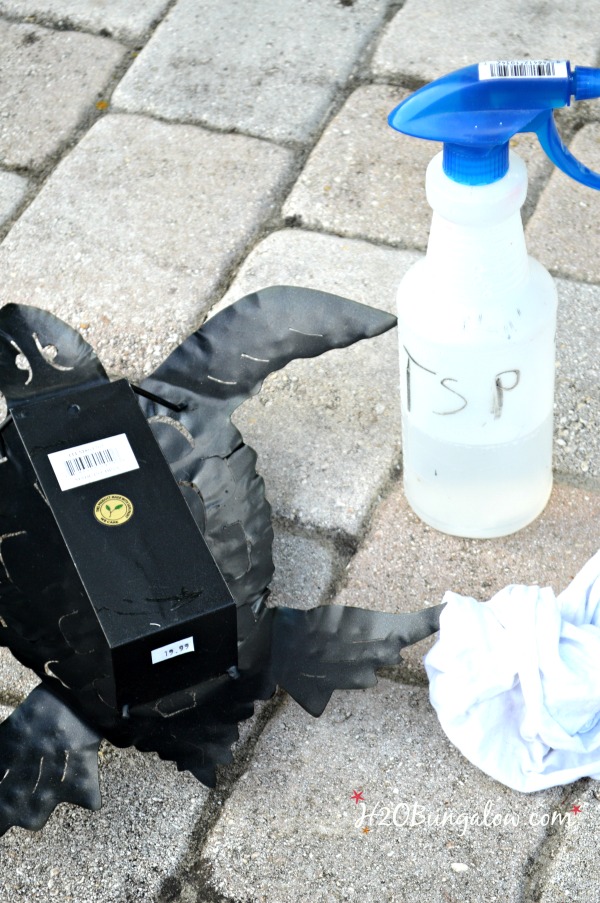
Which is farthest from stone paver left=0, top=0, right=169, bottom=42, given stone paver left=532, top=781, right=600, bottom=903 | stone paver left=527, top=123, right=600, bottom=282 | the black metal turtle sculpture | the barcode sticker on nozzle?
stone paver left=532, top=781, right=600, bottom=903

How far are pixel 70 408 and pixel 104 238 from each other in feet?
2.06

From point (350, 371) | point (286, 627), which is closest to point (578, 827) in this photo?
point (286, 627)

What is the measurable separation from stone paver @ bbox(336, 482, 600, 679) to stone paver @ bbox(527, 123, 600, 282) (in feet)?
1.49

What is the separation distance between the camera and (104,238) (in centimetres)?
195

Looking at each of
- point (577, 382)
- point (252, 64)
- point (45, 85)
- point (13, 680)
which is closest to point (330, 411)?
point (577, 382)

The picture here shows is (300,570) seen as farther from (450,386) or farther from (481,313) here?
(481,313)

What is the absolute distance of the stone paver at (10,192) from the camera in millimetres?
2021

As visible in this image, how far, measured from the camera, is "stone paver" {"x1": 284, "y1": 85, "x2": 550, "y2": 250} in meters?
1.93

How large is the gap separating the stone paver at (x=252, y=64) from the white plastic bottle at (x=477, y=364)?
86 centimetres

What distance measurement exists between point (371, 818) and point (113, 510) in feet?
1.47

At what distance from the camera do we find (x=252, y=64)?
221 cm

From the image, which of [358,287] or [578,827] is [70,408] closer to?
[358,287]

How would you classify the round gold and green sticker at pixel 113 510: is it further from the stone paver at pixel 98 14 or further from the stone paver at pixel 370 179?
the stone paver at pixel 98 14

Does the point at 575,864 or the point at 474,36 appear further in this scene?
the point at 474,36
